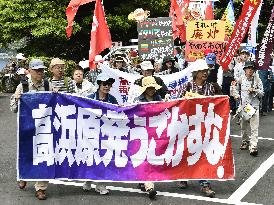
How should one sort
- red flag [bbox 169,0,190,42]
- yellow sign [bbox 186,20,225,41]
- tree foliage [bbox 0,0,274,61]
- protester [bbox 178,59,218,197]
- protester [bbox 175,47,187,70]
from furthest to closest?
tree foliage [bbox 0,0,274,61] → red flag [bbox 169,0,190,42] → protester [bbox 175,47,187,70] → yellow sign [bbox 186,20,225,41] → protester [bbox 178,59,218,197]

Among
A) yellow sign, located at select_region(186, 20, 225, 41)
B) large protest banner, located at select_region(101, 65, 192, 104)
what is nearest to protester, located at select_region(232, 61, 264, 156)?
large protest banner, located at select_region(101, 65, 192, 104)

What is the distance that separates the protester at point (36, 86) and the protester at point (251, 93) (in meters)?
3.91

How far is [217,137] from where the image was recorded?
726cm

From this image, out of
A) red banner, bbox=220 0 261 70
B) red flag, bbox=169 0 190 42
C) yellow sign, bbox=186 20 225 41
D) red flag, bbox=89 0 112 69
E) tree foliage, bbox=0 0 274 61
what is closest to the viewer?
red banner, bbox=220 0 261 70

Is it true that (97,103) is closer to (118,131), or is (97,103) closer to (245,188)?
(118,131)

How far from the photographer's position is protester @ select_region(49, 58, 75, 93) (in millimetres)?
7277

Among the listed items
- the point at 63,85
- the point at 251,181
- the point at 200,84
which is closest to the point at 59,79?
the point at 63,85

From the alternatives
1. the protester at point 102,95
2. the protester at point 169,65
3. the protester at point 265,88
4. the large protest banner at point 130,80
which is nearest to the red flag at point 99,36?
the large protest banner at point 130,80

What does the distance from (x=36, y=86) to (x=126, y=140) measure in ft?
4.90

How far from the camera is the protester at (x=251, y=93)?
9469 millimetres

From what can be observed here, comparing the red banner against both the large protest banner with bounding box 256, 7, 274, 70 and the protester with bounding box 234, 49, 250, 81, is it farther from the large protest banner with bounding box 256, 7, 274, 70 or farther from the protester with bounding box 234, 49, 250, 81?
the protester with bounding box 234, 49, 250, 81

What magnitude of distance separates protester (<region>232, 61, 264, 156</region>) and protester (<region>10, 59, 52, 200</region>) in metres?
3.91

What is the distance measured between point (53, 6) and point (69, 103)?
589 inches

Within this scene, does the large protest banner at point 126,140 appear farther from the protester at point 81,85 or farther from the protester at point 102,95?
the protester at point 81,85
